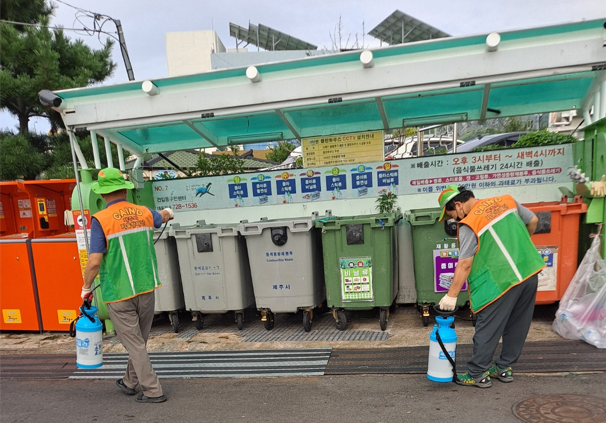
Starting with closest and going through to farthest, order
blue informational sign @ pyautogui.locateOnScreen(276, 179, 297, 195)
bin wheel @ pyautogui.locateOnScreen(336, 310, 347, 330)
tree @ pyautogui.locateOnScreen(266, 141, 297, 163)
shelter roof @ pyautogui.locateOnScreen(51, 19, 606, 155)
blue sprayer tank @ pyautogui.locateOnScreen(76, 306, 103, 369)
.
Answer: blue sprayer tank @ pyautogui.locateOnScreen(76, 306, 103, 369) → shelter roof @ pyautogui.locateOnScreen(51, 19, 606, 155) → bin wheel @ pyautogui.locateOnScreen(336, 310, 347, 330) → blue informational sign @ pyautogui.locateOnScreen(276, 179, 297, 195) → tree @ pyautogui.locateOnScreen(266, 141, 297, 163)

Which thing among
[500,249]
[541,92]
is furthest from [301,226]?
[541,92]

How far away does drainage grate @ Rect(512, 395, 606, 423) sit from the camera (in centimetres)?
268

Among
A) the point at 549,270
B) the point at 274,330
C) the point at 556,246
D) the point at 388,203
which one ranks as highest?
the point at 388,203

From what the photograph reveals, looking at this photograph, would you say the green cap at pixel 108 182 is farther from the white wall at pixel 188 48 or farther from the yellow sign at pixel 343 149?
the white wall at pixel 188 48

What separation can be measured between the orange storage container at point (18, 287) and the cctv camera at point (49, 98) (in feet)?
5.76

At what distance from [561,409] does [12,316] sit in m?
6.21

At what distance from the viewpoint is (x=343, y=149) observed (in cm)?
573

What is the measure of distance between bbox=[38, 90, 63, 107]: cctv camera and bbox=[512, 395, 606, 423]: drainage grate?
18.1 feet

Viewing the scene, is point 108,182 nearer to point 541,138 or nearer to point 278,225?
point 278,225

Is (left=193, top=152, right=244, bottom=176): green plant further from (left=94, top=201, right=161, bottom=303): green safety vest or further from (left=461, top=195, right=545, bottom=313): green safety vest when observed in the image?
(left=461, top=195, right=545, bottom=313): green safety vest

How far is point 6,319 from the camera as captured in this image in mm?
5527

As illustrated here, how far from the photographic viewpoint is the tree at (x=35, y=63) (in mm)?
6938

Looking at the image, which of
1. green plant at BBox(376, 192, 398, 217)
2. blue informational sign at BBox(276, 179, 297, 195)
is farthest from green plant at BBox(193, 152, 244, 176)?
green plant at BBox(376, 192, 398, 217)

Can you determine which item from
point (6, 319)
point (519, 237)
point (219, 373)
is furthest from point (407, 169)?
point (6, 319)
